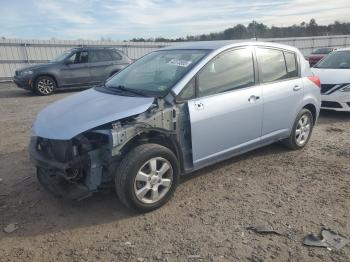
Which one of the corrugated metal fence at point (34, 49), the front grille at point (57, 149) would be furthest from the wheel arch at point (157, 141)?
the corrugated metal fence at point (34, 49)

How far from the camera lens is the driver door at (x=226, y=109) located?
4.07 metres

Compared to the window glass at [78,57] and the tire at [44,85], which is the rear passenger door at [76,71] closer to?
the window glass at [78,57]

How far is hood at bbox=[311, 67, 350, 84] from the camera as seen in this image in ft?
25.6

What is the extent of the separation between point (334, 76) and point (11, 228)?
7.37 m

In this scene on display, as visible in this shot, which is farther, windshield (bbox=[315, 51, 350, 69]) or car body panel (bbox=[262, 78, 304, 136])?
windshield (bbox=[315, 51, 350, 69])

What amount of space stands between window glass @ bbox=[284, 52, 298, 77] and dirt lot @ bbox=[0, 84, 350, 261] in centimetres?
130

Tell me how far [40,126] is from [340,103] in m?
6.55

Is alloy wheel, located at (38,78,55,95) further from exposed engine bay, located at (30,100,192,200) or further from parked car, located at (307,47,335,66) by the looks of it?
parked car, located at (307,47,335,66)

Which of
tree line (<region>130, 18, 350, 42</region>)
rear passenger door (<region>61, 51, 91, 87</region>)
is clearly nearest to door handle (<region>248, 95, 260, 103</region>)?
rear passenger door (<region>61, 51, 91, 87</region>)

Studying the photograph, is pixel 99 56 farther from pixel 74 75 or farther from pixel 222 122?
pixel 222 122

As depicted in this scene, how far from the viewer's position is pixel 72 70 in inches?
513

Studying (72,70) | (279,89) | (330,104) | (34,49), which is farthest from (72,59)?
(279,89)

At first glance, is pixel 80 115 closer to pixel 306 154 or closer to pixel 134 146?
pixel 134 146

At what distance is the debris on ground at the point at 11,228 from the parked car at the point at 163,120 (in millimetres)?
505
